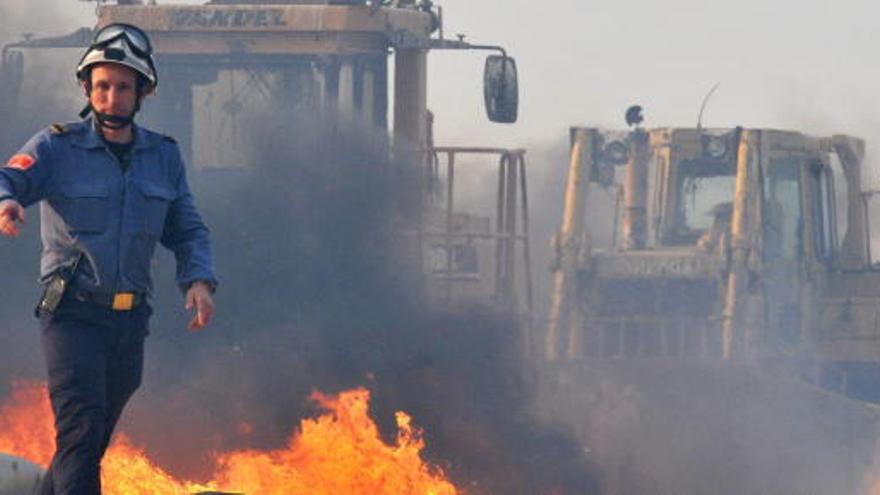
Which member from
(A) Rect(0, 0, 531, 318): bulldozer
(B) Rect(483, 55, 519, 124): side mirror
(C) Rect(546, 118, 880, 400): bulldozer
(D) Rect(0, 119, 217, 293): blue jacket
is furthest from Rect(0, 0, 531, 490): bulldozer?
(D) Rect(0, 119, 217, 293): blue jacket

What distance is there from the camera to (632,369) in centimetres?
1955

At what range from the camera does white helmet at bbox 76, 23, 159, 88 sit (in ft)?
21.6

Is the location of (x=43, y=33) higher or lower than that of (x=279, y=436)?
higher

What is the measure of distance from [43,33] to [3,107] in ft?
9.30

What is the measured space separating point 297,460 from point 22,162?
5415 mm

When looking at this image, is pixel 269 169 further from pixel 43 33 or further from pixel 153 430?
pixel 153 430

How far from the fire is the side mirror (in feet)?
11.7

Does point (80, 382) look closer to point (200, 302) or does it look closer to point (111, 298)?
point (111, 298)

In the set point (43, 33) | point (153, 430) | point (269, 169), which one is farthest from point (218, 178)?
point (153, 430)

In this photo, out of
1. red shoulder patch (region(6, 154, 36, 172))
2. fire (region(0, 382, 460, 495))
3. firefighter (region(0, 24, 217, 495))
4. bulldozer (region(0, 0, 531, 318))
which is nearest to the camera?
red shoulder patch (region(6, 154, 36, 172))

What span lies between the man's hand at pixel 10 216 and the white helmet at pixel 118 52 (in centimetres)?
62

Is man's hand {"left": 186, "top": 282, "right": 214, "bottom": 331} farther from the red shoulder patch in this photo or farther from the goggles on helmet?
the goggles on helmet

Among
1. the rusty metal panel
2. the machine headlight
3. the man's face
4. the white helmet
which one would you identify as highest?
the rusty metal panel

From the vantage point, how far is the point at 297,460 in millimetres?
11703
